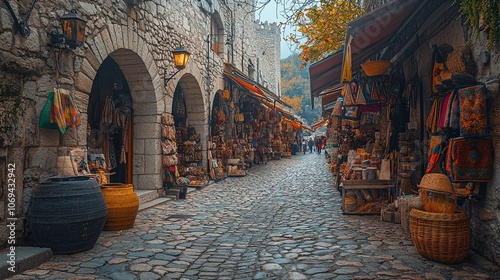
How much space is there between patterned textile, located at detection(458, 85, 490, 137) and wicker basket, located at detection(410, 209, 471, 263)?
32.1 inches

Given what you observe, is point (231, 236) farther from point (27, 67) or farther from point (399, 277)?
point (27, 67)

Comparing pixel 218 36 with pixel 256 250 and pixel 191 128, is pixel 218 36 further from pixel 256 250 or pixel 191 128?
pixel 256 250

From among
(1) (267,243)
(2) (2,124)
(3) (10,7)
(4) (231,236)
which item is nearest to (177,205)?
(4) (231,236)

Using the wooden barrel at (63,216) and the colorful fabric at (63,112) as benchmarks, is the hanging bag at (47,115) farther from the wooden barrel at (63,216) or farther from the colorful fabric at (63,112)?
the wooden barrel at (63,216)

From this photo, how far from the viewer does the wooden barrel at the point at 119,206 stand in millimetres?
4910

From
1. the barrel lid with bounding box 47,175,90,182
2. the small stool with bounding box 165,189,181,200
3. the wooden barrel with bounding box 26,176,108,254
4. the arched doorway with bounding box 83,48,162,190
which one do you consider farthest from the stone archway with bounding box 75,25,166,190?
the wooden barrel with bounding box 26,176,108,254

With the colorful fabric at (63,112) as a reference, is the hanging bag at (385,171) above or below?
below

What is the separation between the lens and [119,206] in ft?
16.2

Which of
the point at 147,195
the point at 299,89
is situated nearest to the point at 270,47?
the point at 147,195

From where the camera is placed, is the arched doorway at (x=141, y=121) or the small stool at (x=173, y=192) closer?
the arched doorway at (x=141, y=121)

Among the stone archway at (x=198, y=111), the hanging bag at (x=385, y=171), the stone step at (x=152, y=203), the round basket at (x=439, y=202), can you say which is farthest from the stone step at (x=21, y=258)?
the stone archway at (x=198, y=111)

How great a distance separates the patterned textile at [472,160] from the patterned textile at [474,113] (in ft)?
0.37

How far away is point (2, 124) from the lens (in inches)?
151

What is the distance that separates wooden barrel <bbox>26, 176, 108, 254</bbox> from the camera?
382 centimetres
